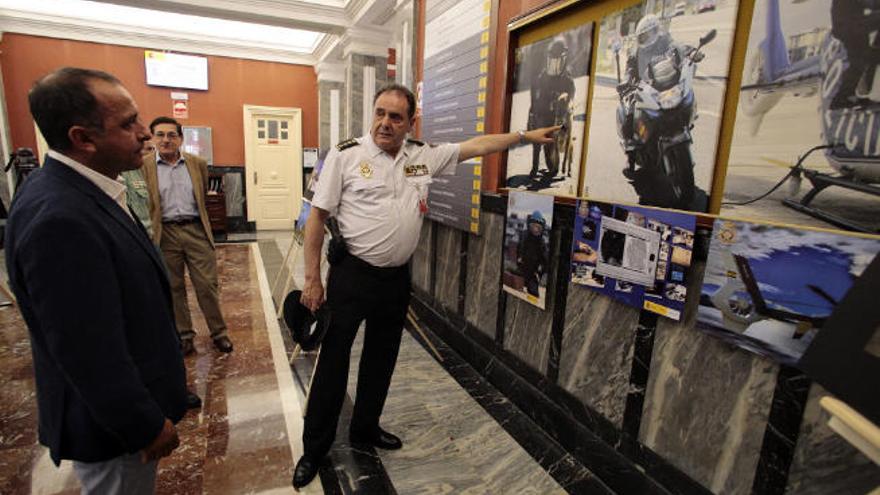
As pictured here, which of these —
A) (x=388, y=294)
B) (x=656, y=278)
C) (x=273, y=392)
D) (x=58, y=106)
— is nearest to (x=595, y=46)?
(x=656, y=278)

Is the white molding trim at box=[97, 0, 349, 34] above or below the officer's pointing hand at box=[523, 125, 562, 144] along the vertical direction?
above

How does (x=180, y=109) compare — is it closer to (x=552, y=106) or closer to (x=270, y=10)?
(x=270, y=10)

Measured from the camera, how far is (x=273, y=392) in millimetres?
2613

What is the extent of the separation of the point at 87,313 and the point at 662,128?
175 centimetres

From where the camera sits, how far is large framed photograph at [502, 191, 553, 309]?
2174 millimetres

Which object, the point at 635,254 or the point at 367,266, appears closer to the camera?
the point at 635,254

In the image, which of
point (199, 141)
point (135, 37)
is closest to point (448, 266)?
point (199, 141)

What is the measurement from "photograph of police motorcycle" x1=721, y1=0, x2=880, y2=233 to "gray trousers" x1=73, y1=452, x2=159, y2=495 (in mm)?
1788

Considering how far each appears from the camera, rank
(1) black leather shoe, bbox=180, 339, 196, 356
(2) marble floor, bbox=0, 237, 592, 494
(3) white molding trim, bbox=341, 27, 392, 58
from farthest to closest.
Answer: (3) white molding trim, bbox=341, 27, 392, 58, (1) black leather shoe, bbox=180, 339, 196, 356, (2) marble floor, bbox=0, 237, 592, 494


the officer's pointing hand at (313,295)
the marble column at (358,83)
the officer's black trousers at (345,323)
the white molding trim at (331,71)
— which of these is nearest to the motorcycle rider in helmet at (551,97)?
the officer's black trousers at (345,323)

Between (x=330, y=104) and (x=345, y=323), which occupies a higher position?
(x=330, y=104)

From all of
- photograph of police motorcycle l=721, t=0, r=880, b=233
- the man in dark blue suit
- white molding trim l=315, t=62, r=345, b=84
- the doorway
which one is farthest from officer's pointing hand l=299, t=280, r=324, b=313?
the doorway

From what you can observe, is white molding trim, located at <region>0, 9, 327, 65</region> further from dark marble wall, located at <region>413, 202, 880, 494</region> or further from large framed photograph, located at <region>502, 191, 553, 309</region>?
large framed photograph, located at <region>502, 191, 553, 309</region>

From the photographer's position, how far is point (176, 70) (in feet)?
23.4
